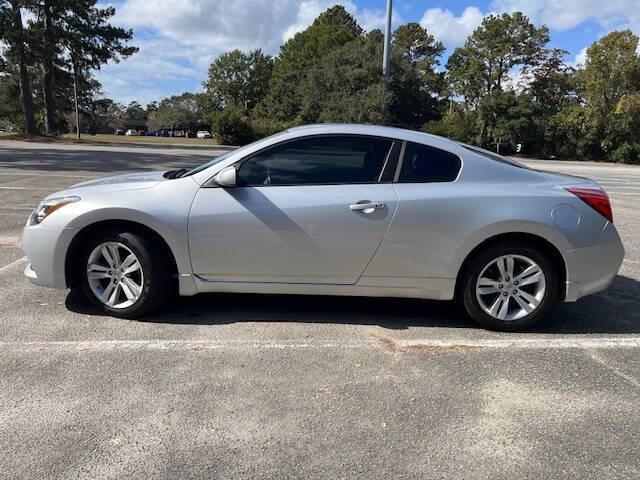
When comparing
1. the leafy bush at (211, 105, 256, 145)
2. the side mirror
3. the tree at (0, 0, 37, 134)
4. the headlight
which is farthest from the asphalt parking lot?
the leafy bush at (211, 105, 256, 145)

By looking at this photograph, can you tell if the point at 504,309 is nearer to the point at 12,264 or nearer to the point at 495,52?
the point at 12,264

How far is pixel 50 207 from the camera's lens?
14.0 ft

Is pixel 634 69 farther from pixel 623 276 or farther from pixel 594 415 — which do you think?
pixel 594 415

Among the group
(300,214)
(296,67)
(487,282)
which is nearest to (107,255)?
(300,214)

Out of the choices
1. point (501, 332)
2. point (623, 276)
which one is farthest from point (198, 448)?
point (623, 276)

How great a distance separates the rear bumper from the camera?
162 inches

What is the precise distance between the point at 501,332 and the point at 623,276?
2610 mm

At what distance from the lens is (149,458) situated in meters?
2.59

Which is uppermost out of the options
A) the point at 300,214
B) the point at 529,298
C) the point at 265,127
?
the point at 265,127

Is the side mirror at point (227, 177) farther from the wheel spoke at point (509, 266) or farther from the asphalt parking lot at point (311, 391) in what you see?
the wheel spoke at point (509, 266)

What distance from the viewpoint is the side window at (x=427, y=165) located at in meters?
4.17

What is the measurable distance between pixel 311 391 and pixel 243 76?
3383 inches

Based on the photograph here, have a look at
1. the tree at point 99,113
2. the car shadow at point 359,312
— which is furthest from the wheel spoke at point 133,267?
the tree at point 99,113

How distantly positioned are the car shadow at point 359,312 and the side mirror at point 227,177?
1.13 m
